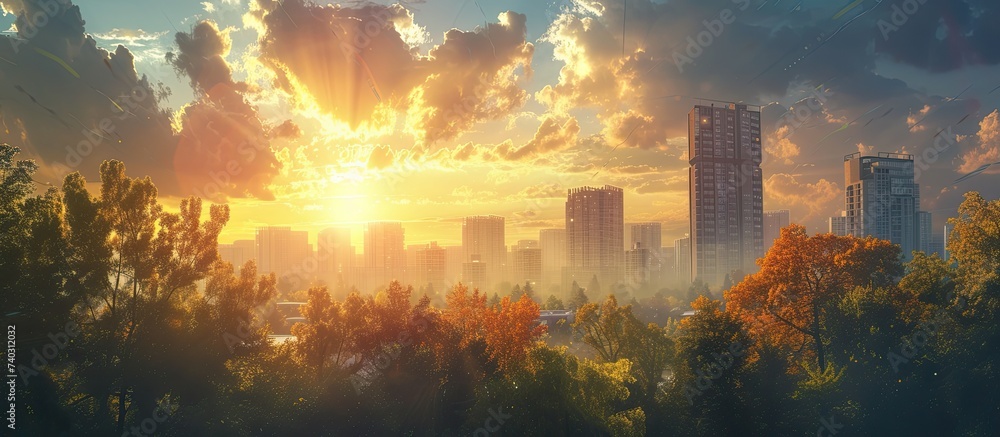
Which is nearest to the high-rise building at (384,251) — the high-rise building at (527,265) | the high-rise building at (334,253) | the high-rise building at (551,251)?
the high-rise building at (334,253)

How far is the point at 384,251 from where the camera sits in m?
141

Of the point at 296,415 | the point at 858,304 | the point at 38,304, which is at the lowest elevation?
the point at 296,415

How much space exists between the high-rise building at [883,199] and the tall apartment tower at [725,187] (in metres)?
27.3

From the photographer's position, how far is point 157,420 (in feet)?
70.8

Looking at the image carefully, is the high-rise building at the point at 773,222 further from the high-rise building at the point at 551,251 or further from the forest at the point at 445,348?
the forest at the point at 445,348

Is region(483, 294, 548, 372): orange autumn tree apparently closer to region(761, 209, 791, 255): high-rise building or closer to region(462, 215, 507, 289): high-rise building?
region(462, 215, 507, 289): high-rise building

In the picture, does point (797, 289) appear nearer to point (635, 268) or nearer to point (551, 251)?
point (635, 268)

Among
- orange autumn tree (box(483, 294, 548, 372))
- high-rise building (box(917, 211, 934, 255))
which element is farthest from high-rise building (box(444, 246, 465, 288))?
orange autumn tree (box(483, 294, 548, 372))

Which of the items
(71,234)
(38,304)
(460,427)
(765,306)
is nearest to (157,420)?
(38,304)

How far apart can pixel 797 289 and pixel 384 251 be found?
394ft

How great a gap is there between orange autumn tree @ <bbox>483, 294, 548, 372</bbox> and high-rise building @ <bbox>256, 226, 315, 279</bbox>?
118m

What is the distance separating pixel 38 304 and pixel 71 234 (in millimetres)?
2821

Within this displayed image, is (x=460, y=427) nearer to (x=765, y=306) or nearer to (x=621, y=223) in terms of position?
(x=765, y=306)

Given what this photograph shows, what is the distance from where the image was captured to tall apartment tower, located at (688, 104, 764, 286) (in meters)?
84.5
